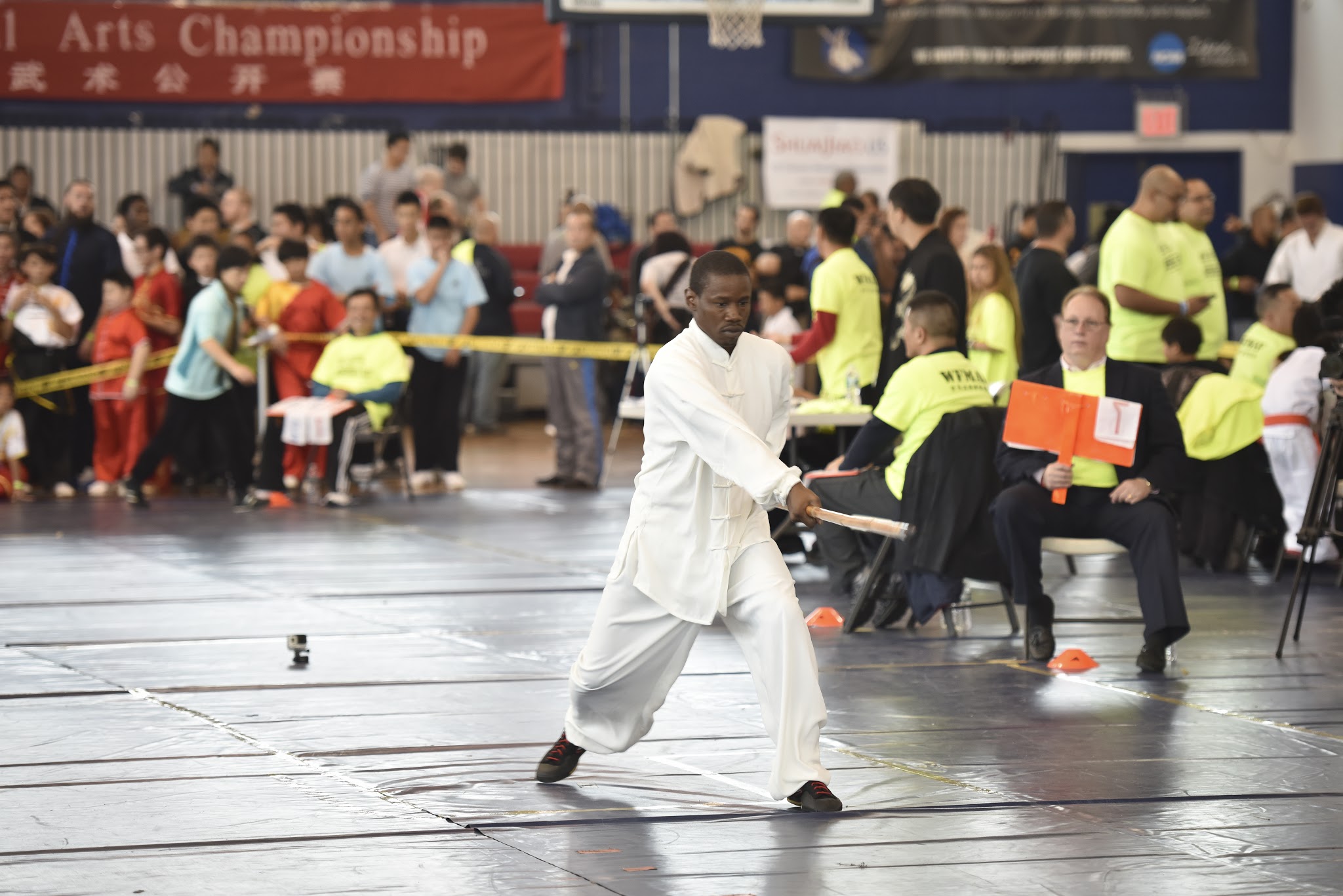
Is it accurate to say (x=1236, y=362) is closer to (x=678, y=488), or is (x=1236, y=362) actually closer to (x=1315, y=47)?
(x=678, y=488)

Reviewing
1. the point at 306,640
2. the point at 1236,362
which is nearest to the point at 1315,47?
the point at 1236,362

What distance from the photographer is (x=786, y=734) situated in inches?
173

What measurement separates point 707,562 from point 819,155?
52.4 ft

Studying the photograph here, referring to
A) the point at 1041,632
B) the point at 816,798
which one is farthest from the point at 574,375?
the point at 816,798

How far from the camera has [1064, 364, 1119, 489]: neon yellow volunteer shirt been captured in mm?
6652

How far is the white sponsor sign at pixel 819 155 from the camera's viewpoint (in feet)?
65.4

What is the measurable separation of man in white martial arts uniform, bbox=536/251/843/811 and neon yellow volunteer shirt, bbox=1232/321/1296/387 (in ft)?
16.8

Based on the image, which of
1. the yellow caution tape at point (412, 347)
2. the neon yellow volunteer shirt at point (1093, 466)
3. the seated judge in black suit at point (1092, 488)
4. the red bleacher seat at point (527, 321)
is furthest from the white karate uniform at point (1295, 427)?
the red bleacher seat at point (527, 321)

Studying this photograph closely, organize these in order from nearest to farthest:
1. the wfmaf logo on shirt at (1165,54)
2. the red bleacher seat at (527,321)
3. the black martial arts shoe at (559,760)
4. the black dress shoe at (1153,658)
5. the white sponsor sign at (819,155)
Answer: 1. the black martial arts shoe at (559,760)
2. the black dress shoe at (1153,658)
3. the red bleacher seat at (527,321)
4. the white sponsor sign at (819,155)
5. the wfmaf logo on shirt at (1165,54)

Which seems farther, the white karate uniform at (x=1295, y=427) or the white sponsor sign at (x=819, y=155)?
the white sponsor sign at (x=819, y=155)

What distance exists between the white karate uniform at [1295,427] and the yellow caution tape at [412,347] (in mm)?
5202

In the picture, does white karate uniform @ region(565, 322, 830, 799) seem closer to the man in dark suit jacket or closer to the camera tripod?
the camera tripod

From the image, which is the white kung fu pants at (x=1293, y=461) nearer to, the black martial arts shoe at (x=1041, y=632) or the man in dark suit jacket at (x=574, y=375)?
the black martial arts shoe at (x=1041, y=632)

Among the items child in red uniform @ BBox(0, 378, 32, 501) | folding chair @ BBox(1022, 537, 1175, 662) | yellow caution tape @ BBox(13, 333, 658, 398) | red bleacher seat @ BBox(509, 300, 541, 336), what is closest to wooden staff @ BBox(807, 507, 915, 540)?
folding chair @ BBox(1022, 537, 1175, 662)
